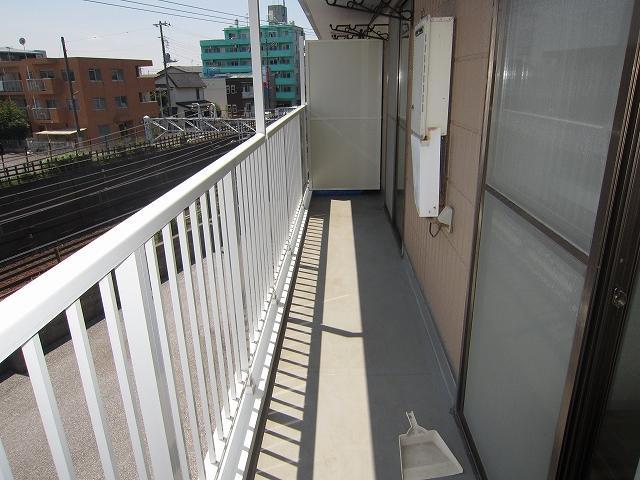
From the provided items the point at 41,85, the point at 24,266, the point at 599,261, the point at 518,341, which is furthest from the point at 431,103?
the point at 24,266

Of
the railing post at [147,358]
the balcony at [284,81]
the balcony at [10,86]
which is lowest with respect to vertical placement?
the railing post at [147,358]

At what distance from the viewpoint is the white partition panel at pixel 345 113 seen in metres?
5.17

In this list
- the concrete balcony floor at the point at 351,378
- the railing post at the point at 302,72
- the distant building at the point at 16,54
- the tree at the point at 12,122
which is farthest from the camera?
the railing post at the point at 302,72

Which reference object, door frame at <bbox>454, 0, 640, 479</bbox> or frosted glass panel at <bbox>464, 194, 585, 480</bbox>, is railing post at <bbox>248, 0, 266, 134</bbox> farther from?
door frame at <bbox>454, 0, 640, 479</bbox>

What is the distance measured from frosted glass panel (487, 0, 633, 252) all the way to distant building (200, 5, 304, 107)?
1.26 metres

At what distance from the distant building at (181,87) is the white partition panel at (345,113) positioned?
165cm

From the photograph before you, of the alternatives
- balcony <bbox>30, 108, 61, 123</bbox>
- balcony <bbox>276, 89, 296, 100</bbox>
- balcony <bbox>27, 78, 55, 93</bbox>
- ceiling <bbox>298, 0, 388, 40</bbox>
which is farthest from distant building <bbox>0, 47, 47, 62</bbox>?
balcony <bbox>276, 89, 296, 100</bbox>

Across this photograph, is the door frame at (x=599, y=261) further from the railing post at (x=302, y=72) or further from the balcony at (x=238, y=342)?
the railing post at (x=302, y=72)

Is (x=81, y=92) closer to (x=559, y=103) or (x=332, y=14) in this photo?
(x=559, y=103)

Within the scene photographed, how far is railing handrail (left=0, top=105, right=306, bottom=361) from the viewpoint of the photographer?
0.49m

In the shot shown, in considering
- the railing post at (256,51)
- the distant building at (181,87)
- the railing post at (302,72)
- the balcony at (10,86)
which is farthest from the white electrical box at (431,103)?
the railing post at (302,72)

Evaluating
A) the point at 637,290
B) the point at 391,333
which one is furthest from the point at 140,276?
the point at 391,333

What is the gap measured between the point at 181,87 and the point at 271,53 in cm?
1522

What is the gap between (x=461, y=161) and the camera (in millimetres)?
1912
